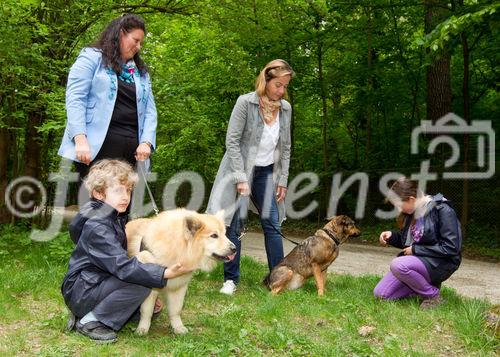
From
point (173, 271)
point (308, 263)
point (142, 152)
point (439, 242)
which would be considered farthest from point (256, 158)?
point (173, 271)

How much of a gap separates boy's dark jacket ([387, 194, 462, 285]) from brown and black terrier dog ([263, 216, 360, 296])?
1.01m

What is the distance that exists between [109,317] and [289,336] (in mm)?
1346

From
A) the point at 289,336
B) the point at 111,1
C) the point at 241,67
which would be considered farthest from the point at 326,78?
the point at 289,336

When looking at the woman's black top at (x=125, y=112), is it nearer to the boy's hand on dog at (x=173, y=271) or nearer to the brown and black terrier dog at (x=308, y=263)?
the boy's hand on dog at (x=173, y=271)

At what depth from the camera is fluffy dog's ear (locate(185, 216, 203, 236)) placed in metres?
3.83

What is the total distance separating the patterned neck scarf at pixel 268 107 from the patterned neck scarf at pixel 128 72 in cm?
156

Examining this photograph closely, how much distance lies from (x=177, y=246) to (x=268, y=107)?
2497mm

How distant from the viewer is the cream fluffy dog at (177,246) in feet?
12.5

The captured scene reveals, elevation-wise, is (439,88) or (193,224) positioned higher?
(439,88)

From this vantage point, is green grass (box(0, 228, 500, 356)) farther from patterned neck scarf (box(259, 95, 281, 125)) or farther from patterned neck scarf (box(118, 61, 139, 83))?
patterned neck scarf (box(118, 61, 139, 83))

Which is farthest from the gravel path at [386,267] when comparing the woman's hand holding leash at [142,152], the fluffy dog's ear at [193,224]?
the woman's hand holding leash at [142,152]

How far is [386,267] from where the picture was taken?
866 cm

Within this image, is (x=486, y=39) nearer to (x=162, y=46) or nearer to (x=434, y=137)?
(x=434, y=137)

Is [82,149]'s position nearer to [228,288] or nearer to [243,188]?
[243,188]
